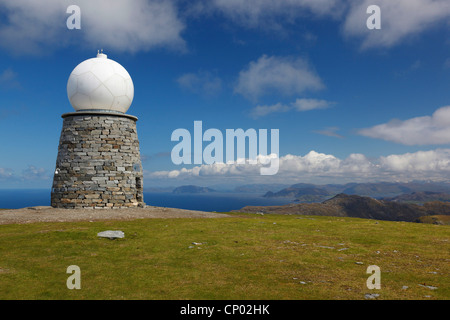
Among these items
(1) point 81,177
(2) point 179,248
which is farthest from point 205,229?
(1) point 81,177

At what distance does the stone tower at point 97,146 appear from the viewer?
89.4ft

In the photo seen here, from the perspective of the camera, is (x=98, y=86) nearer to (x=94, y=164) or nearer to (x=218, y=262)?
(x=94, y=164)

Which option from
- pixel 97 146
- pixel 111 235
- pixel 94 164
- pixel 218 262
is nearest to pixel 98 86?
pixel 97 146

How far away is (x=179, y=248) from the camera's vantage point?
13.7m

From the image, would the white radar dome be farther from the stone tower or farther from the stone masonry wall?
the stone masonry wall

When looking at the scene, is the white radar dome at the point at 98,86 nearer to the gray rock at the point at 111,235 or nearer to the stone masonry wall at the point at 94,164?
the stone masonry wall at the point at 94,164

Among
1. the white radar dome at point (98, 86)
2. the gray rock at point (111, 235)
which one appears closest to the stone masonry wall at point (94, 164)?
the white radar dome at point (98, 86)

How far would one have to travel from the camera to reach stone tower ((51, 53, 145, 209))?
2723 centimetres

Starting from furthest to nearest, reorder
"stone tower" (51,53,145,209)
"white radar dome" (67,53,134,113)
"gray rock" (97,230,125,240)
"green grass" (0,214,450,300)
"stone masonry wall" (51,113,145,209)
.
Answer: "white radar dome" (67,53,134,113)
"stone tower" (51,53,145,209)
"stone masonry wall" (51,113,145,209)
"gray rock" (97,230,125,240)
"green grass" (0,214,450,300)

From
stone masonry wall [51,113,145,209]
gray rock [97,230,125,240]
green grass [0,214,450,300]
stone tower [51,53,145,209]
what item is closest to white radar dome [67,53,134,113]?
stone tower [51,53,145,209]

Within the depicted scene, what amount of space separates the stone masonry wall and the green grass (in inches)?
346
